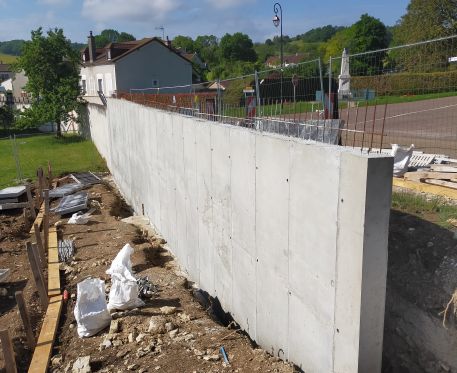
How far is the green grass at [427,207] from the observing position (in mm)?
5692

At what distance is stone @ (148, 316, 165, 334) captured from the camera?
6.12 meters

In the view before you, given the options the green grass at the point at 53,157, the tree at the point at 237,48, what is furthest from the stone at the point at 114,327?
the tree at the point at 237,48

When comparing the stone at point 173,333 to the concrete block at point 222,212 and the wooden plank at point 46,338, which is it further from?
the wooden plank at point 46,338

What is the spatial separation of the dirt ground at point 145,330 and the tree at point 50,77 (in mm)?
27132

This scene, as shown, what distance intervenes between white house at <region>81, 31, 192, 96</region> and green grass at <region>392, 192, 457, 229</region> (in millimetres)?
31801

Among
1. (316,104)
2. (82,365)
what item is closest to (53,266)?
(82,365)

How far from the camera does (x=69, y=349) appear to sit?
21.0 feet

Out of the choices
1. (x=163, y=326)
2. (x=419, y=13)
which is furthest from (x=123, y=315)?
(x=419, y=13)

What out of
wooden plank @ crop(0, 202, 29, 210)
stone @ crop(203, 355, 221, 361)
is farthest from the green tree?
stone @ crop(203, 355, 221, 361)

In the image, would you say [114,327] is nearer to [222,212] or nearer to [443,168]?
[222,212]

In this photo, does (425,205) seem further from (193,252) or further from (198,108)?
(198,108)

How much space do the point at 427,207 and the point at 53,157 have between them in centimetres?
2525

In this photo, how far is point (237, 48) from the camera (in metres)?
112

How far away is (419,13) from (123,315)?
117 feet
